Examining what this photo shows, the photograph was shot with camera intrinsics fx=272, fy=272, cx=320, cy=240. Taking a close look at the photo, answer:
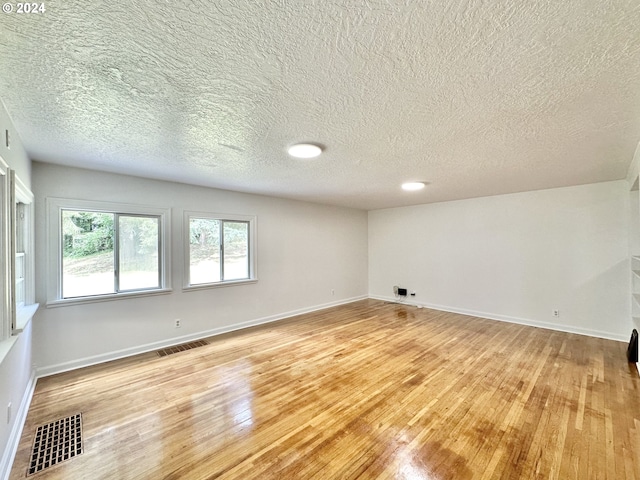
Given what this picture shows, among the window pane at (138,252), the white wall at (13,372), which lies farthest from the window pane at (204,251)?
the white wall at (13,372)

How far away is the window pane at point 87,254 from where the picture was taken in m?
3.38

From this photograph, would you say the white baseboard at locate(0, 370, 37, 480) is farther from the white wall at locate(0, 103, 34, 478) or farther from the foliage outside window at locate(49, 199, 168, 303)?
the foliage outside window at locate(49, 199, 168, 303)

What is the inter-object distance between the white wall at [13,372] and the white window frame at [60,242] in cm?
51

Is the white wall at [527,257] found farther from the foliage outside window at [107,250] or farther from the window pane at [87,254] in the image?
the window pane at [87,254]

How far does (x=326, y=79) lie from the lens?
5.21ft

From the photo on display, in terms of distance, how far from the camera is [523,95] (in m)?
1.77

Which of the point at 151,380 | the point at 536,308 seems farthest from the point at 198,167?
the point at 536,308

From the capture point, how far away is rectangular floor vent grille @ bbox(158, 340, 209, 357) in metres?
3.81

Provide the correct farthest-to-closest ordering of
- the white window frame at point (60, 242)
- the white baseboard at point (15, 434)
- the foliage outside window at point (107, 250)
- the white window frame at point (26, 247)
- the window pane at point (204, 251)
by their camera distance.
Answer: the window pane at point (204, 251) → the foliage outside window at point (107, 250) → the white window frame at point (60, 242) → the white window frame at point (26, 247) → the white baseboard at point (15, 434)

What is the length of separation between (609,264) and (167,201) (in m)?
6.92

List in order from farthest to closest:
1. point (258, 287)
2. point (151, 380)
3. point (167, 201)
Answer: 1. point (258, 287)
2. point (167, 201)
3. point (151, 380)

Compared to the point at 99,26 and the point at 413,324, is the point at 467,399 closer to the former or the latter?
the point at 413,324

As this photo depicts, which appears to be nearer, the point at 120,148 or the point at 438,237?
the point at 120,148

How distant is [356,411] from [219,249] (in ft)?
11.4
